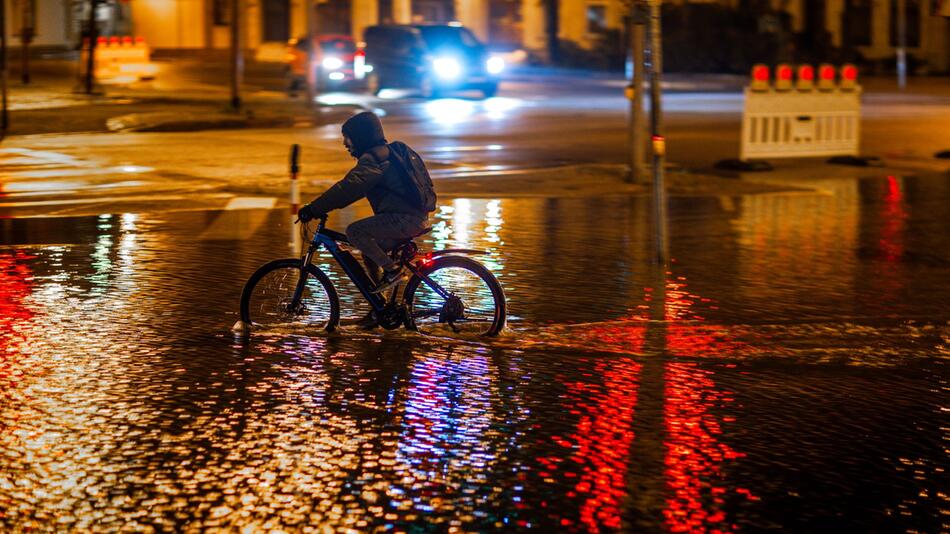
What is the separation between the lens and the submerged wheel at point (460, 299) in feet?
29.5

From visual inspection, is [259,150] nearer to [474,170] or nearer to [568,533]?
[474,170]

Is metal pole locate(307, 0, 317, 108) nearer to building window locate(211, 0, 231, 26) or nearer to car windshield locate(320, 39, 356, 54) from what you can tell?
car windshield locate(320, 39, 356, 54)

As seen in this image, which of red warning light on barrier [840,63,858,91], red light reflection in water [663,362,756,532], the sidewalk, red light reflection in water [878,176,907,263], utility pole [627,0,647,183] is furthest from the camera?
the sidewalk

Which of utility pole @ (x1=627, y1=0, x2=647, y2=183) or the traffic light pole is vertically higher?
the traffic light pole

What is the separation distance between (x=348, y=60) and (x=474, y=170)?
2079 cm

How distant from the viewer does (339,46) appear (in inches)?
1641

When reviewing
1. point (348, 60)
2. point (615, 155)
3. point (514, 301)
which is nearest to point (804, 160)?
point (615, 155)

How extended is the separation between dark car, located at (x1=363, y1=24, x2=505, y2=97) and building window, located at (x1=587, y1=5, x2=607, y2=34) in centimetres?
2025

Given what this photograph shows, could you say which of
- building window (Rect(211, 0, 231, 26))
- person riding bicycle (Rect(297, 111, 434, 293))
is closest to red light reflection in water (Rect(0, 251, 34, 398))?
person riding bicycle (Rect(297, 111, 434, 293))

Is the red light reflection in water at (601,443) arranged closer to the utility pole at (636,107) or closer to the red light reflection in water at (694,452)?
the red light reflection in water at (694,452)

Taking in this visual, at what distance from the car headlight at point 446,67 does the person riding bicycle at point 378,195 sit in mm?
28506

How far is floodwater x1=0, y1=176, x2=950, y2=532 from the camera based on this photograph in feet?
19.0

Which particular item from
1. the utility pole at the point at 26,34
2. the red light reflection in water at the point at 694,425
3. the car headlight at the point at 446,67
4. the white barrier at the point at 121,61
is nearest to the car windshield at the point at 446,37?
the car headlight at the point at 446,67

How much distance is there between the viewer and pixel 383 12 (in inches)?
2447
